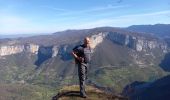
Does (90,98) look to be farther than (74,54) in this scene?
Yes

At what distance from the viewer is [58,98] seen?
112 ft

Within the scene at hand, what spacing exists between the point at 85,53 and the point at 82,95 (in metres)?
4.73

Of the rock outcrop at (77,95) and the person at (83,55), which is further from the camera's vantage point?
the rock outcrop at (77,95)

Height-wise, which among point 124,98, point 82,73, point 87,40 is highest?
point 87,40

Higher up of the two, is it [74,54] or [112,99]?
[74,54]

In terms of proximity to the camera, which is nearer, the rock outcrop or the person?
the person

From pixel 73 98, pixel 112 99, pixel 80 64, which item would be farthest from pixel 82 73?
pixel 112 99

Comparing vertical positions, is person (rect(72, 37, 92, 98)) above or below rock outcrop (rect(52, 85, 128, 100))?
above

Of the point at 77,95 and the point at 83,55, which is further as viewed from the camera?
the point at 77,95

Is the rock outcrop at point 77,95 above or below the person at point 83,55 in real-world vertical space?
below

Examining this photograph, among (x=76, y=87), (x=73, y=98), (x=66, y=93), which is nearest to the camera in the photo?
(x=73, y=98)

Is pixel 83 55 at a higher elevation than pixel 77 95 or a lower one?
higher

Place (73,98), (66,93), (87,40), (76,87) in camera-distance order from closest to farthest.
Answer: (87,40), (73,98), (66,93), (76,87)

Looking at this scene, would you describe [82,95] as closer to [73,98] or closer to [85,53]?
[73,98]
